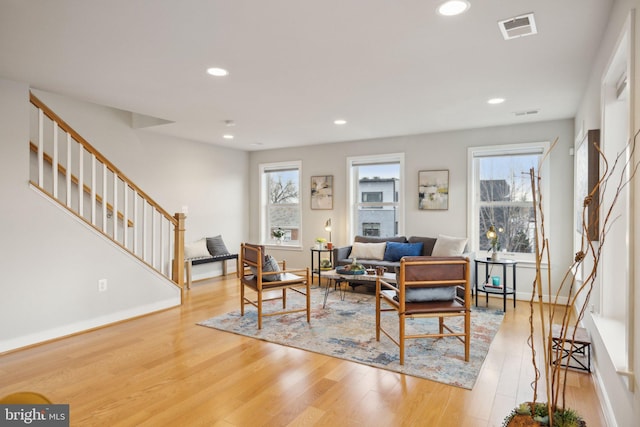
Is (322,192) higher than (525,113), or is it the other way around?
(525,113)

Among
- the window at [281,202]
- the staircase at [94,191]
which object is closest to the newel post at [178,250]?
the staircase at [94,191]

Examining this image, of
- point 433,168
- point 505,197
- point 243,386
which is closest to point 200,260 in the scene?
point 243,386

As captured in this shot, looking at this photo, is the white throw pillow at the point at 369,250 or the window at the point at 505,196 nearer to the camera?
the window at the point at 505,196

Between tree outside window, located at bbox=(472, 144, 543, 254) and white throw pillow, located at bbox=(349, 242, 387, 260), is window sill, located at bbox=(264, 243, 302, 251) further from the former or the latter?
tree outside window, located at bbox=(472, 144, 543, 254)

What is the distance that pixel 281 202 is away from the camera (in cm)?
770

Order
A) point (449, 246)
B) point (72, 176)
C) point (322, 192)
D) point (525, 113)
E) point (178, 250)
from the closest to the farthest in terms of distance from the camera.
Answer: point (72, 176) → point (525, 113) → point (178, 250) → point (449, 246) → point (322, 192)

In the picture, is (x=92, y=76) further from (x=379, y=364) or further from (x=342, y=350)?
(x=379, y=364)

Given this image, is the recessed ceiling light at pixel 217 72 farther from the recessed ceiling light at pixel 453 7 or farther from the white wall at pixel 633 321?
the white wall at pixel 633 321

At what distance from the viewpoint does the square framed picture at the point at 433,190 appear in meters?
A: 5.91

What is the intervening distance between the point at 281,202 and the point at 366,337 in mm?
4421

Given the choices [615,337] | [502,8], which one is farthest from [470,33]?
[615,337]

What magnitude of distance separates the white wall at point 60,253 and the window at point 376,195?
332 cm

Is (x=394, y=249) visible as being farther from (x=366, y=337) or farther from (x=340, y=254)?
(x=366, y=337)

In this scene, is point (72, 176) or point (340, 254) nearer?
point (72, 176)
